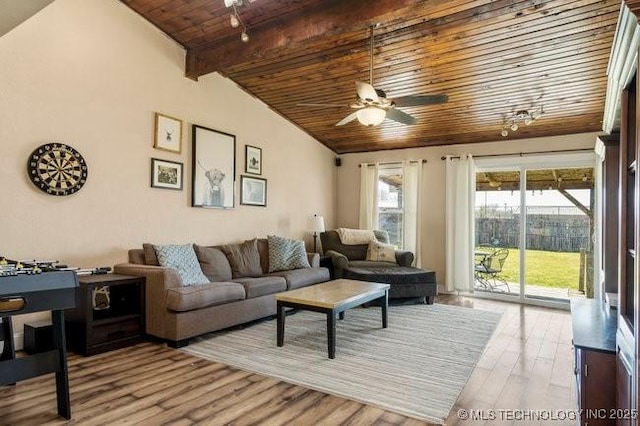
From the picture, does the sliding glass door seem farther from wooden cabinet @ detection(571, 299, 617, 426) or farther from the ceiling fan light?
wooden cabinet @ detection(571, 299, 617, 426)

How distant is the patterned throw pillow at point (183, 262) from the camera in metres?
3.96

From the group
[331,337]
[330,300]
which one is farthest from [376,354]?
[330,300]

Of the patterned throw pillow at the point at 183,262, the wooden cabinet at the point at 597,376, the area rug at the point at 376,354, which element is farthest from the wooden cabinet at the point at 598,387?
the patterned throw pillow at the point at 183,262

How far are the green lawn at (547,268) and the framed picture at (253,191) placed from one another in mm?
3915

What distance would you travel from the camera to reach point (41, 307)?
7.28 ft

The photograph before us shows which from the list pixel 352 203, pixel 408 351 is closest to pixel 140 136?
pixel 408 351

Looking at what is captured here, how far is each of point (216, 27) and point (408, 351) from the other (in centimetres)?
391

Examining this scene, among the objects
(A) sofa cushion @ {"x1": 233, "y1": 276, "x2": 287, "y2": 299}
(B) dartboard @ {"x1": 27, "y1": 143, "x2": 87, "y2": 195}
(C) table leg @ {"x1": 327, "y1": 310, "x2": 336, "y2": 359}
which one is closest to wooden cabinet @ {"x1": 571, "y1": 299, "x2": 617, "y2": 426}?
(C) table leg @ {"x1": 327, "y1": 310, "x2": 336, "y2": 359}

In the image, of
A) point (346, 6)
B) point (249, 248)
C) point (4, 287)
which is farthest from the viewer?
point (249, 248)

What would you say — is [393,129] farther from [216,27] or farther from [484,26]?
[216,27]

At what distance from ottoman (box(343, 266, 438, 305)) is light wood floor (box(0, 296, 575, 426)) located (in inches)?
70.3

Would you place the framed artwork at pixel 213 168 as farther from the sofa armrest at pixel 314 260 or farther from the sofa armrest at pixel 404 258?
the sofa armrest at pixel 404 258

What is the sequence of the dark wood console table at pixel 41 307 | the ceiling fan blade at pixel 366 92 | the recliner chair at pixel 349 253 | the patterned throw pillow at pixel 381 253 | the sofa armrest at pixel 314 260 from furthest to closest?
the patterned throw pillow at pixel 381 253 < the recliner chair at pixel 349 253 < the sofa armrest at pixel 314 260 < the ceiling fan blade at pixel 366 92 < the dark wood console table at pixel 41 307

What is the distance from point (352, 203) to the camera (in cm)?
738
